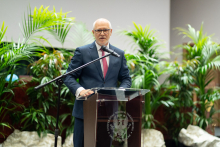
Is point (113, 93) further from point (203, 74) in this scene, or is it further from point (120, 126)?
point (203, 74)

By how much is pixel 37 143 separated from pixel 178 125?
2.25m

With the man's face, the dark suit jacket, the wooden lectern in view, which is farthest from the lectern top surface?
the man's face

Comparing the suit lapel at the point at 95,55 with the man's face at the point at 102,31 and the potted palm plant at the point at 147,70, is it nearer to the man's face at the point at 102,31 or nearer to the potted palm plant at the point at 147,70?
the man's face at the point at 102,31

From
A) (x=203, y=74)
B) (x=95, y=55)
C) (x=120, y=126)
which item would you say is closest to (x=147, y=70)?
(x=203, y=74)

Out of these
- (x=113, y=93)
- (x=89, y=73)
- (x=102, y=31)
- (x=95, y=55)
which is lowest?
(x=113, y=93)

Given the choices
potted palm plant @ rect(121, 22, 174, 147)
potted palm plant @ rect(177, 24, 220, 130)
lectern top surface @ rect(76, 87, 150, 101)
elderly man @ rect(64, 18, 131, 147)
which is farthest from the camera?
potted palm plant @ rect(177, 24, 220, 130)

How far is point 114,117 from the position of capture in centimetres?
148

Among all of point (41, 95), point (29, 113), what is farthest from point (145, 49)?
point (29, 113)

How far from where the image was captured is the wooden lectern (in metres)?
1.46

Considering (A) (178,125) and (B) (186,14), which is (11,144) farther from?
(B) (186,14)

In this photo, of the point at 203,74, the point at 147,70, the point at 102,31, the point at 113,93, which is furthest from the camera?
the point at 203,74

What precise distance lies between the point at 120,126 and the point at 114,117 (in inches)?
2.7

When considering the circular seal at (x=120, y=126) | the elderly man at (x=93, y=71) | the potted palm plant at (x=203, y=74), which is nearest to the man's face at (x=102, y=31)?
the elderly man at (x=93, y=71)

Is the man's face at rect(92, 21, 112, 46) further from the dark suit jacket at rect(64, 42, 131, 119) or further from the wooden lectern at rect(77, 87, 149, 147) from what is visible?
the wooden lectern at rect(77, 87, 149, 147)
